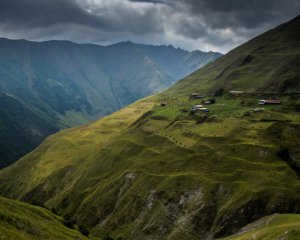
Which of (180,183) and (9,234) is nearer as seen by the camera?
(9,234)

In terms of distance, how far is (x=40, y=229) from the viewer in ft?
290

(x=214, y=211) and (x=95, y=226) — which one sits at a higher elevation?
(x=214, y=211)

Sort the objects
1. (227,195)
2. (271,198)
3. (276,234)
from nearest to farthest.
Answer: (276,234) → (271,198) → (227,195)

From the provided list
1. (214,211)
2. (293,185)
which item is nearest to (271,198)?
(293,185)

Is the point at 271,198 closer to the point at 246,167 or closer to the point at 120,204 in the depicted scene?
the point at 246,167

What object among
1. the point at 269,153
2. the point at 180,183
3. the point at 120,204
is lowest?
the point at 120,204

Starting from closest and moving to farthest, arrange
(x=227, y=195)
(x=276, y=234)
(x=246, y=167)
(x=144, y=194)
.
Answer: (x=276, y=234), (x=227, y=195), (x=246, y=167), (x=144, y=194)

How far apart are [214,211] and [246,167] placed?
26756 mm

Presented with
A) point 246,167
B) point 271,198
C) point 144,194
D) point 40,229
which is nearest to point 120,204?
point 144,194

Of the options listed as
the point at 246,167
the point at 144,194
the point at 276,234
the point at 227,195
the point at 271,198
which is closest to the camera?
the point at 276,234

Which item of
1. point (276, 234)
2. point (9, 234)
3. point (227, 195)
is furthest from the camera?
point (227, 195)

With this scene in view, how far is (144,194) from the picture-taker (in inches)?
7461

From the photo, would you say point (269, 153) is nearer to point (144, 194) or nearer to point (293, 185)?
point (293, 185)

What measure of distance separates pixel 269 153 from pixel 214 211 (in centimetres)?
4044
